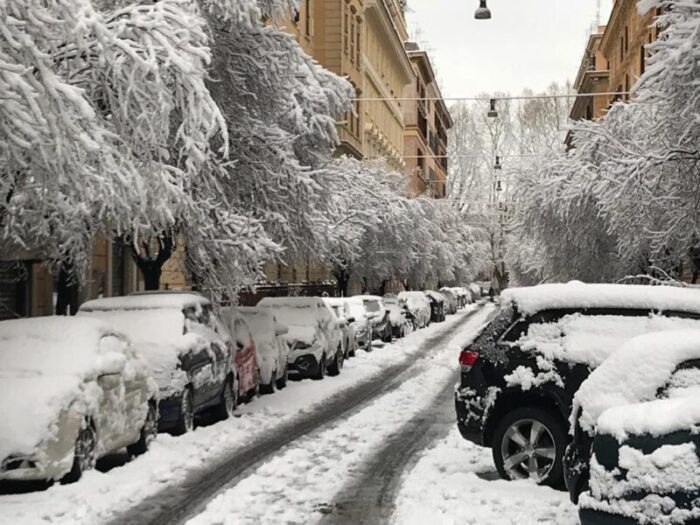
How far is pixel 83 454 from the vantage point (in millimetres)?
9688

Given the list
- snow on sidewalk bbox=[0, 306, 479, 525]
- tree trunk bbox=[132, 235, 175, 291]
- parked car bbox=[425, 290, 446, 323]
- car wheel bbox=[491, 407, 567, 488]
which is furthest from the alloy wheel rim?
parked car bbox=[425, 290, 446, 323]

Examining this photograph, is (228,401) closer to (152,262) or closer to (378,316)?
(152,262)

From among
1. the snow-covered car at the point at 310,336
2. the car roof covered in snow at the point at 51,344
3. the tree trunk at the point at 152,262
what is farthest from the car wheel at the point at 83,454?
the snow-covered car at the point at 310,336

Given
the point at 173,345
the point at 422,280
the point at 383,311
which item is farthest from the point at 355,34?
the point at 173,345

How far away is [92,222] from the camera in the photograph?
14.7m

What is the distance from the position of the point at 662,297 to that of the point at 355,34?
50.6 metres

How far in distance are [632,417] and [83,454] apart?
558 centimetres

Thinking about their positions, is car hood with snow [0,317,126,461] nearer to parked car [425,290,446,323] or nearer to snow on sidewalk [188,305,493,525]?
snow on sidewalk [188,305,493,525]

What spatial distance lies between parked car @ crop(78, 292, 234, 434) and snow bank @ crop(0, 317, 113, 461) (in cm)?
145

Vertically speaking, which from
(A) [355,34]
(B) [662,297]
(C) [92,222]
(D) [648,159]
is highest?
(A) [355,34]

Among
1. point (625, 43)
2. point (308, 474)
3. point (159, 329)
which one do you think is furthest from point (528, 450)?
point (625, 43)

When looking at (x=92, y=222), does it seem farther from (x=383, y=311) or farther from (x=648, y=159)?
(x=383, y=311)

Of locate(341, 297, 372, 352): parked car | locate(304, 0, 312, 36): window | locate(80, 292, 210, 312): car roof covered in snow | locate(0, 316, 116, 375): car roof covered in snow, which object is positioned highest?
locate(304, 0, 312, 36): window

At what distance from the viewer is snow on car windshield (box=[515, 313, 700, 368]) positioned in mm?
9302
